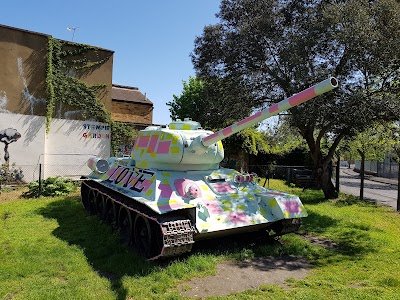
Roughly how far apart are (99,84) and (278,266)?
44.3 feet

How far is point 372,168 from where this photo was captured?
34.8 meters

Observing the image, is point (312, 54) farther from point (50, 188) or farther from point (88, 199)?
point (50, 188)

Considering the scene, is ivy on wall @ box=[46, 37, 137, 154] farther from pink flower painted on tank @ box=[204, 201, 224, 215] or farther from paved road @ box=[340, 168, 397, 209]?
pink flower painted on tank @ box=[204, 201, 224, 215]

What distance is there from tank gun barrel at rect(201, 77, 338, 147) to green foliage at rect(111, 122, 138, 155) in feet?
36.8

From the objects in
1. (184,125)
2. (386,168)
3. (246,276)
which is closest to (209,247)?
(246,276)

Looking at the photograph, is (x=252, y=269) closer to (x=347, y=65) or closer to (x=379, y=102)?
(x=379, y=102)

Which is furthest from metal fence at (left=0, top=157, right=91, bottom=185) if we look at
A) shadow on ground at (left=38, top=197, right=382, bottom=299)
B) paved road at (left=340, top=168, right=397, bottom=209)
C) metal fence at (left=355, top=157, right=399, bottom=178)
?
metal fence at (left=355, top=157, right=399, bottom=178)

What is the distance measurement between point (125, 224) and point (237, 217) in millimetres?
2707

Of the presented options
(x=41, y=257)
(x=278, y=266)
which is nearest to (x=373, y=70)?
(x=278, y=266)

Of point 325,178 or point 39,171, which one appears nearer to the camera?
point 325,178

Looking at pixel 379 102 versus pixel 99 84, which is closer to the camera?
pixel 379 102

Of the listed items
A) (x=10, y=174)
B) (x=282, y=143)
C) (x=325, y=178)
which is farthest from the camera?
(x=282, y=143)

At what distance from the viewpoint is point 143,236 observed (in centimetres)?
729

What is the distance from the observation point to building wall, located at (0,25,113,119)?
608 inches
